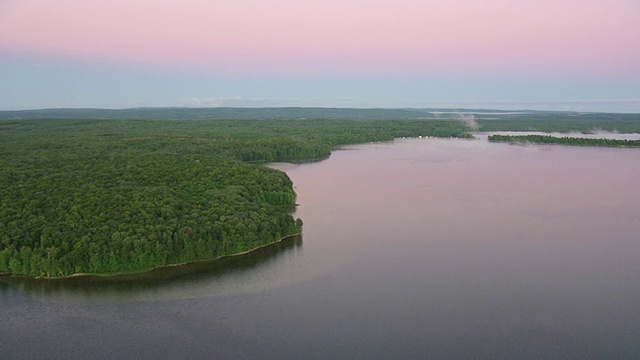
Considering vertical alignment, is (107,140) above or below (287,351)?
above

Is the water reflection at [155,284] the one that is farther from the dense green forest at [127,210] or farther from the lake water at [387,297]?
the dense green forest at [127,210]

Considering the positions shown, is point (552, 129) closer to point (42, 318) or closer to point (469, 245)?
point (469, 245)

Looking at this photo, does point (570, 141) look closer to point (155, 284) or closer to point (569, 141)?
point (569, 141)

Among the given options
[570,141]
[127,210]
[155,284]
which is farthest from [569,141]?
[155,284]

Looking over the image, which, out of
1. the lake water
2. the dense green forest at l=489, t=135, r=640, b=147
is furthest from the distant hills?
the lake water

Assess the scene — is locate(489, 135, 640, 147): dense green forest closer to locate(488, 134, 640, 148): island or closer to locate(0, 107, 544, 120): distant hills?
locate(488, 134, 640, 148): island

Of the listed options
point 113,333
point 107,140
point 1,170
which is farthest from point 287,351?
point 107,140
